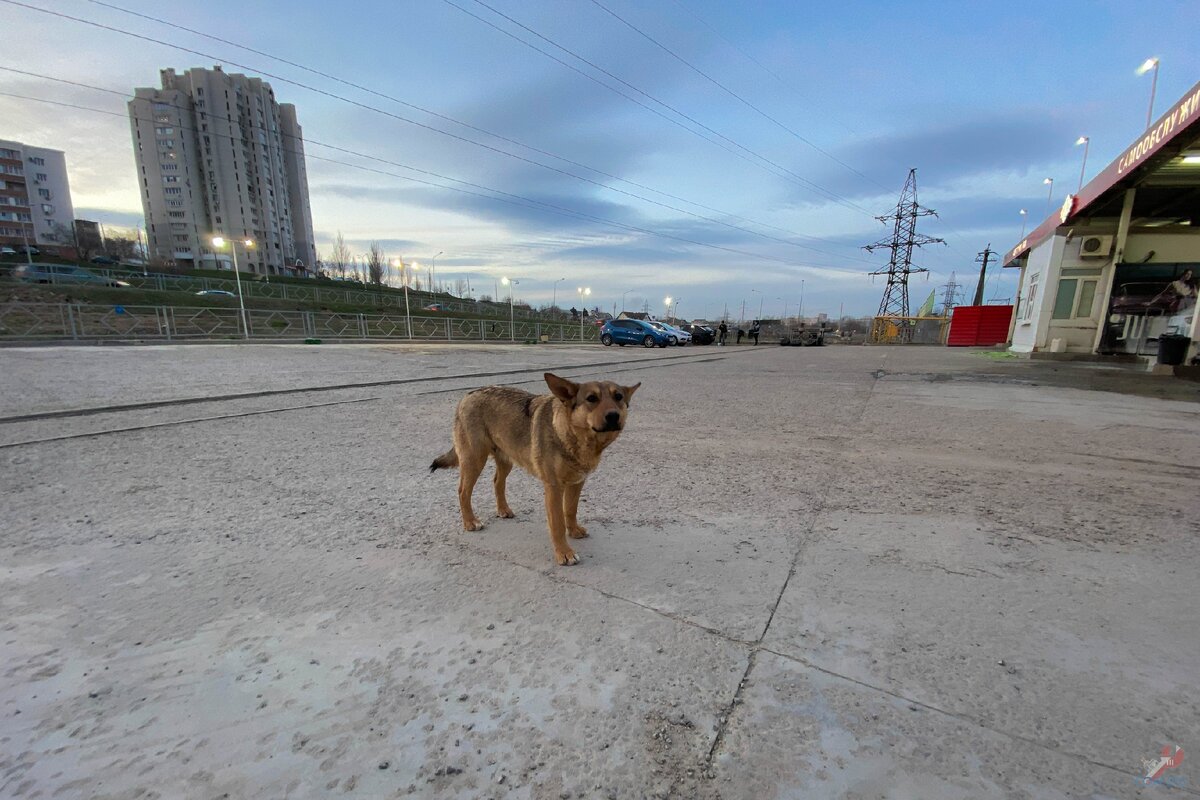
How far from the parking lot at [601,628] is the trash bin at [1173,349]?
13.2 m

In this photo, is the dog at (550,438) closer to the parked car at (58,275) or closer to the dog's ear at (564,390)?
the dog's ear at (564,390)

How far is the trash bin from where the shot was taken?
40.2ft

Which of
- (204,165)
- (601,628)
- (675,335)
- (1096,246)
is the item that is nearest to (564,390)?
(601,628)

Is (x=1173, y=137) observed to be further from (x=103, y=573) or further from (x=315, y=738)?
(x=103, y=573)

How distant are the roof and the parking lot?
1069cm

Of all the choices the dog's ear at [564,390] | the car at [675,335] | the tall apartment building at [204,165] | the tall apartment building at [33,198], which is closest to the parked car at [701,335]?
the car at [675,335]

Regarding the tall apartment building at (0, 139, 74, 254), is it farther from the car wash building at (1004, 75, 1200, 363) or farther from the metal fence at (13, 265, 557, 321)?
the car wash building at (1004, 75, 1200, 363)

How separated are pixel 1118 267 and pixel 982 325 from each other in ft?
57.9

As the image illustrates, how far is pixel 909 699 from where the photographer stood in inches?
61.4

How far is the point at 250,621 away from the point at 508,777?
1.31m

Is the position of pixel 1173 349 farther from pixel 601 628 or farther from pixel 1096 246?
pixel 601 628

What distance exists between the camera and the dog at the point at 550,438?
248cm

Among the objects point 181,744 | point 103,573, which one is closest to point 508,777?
point 181,744

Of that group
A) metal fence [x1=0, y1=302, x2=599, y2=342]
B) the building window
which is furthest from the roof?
metal fence [x1=0, y1=302, x2=599, y2=342]
